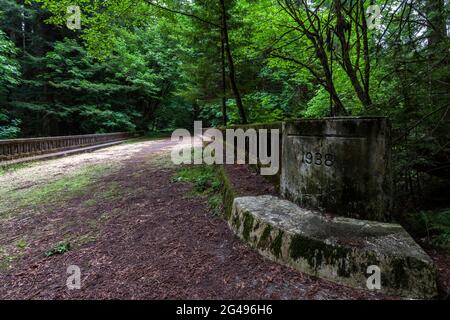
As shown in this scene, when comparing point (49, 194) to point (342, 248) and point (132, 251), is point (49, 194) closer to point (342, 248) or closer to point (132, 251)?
point (132, 251)

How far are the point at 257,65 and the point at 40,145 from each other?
350 inches

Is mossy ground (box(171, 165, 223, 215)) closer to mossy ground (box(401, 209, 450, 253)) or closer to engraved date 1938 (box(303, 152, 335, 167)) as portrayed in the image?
engraved date 1938 (box(303, 152, 335, 167))

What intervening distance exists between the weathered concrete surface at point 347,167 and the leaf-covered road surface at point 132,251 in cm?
85

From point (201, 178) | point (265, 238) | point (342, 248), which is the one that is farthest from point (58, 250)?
point (342, 248)

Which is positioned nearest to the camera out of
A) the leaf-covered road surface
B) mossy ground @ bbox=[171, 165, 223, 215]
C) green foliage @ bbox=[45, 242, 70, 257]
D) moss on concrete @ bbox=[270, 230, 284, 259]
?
the leaf-covered road surface

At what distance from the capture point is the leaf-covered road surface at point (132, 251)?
216cm

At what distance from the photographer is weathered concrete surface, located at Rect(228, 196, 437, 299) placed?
6.16 feet

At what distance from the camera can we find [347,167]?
2.52 m

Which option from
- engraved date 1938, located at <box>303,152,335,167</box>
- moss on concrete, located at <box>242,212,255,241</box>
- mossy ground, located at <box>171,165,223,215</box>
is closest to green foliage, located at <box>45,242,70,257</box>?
mossy ground, located at <box>171,165,223,215</box>

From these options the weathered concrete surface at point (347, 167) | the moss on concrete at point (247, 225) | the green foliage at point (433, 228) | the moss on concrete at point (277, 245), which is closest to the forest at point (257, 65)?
the green foliage at point (433, 228)

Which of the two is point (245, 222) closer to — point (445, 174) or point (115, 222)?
point (115, 222)

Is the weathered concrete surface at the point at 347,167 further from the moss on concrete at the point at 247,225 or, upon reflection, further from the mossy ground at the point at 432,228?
the moss on concrete at the point at 247,225

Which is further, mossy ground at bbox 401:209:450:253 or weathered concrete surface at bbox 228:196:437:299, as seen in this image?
mossy ground at bbox 401:209:450:253

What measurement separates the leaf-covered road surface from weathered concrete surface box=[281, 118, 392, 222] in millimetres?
851
